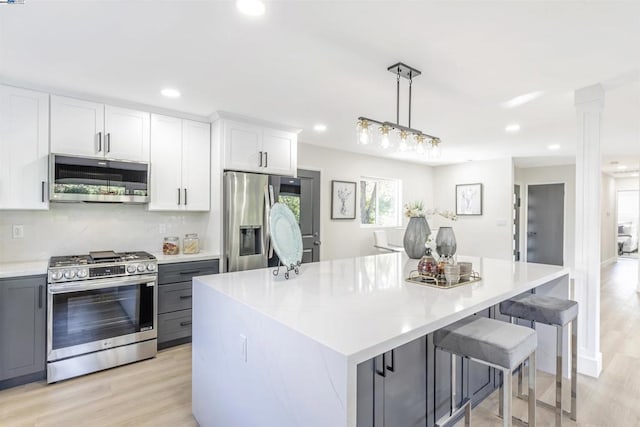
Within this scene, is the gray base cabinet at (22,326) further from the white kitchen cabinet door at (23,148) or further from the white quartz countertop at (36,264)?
the white kitchen cabinet door at (23,148)

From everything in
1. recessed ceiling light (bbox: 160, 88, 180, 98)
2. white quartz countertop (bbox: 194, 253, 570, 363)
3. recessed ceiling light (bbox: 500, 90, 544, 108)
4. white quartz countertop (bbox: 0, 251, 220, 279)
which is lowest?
white quartz countertop (bbox: 0, 251, 220, 279)

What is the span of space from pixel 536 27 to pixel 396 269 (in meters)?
1.67

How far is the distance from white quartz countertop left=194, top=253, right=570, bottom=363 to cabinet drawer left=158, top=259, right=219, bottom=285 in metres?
1.37

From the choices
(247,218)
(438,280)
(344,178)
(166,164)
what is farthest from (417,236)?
(344,178)

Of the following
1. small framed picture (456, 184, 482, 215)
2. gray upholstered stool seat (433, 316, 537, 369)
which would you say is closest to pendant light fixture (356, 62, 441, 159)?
gray upholstered stool seat (433, 316, 537, 369)

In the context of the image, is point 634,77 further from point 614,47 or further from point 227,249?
point 227,249

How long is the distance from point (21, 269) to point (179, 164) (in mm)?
1547

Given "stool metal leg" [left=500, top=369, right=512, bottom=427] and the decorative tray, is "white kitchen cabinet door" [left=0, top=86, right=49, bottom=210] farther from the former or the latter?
"stool metal leg" [left=500, top=369, right=512, bottom=427]

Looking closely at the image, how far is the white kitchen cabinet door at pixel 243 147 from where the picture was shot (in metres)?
3.53

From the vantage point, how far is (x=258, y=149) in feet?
12.3

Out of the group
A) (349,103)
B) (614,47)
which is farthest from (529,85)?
(349,103)

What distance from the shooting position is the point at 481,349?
1494 millimetres

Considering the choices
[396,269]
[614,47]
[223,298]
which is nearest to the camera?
[223,298]

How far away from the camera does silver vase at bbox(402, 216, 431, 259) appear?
8.96ft
